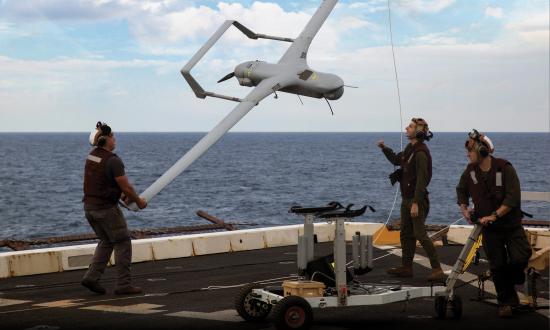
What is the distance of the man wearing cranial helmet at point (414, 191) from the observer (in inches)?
465

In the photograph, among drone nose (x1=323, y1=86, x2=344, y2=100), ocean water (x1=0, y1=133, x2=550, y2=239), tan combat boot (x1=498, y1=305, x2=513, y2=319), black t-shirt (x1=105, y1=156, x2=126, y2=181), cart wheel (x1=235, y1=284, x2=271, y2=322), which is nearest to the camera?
cart wheel (x1=235, y1=284, x2=271, y2=322)

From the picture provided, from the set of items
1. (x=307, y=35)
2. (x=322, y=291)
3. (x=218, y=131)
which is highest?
(x=307, y=35)

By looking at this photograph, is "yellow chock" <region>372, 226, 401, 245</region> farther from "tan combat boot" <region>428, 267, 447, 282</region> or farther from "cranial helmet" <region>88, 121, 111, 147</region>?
"cranial helmet" <region>88, 121, 111, 147</region>

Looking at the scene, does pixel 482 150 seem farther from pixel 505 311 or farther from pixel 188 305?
pixel 188 305

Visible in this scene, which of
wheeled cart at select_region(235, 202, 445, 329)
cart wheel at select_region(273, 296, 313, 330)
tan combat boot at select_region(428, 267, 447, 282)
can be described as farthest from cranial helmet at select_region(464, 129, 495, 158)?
tan combat boot at select_region(428, 267, 447, 282)

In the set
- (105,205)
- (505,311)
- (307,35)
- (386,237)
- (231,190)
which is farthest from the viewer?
(231,190)

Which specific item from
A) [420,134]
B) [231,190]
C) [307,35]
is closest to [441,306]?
[420,134]

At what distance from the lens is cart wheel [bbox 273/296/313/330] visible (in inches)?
325

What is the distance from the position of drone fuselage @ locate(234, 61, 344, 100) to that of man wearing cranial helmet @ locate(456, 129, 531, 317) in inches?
193

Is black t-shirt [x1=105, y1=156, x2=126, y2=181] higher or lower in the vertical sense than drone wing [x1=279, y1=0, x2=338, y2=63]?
lower

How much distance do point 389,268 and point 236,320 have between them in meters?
4.42

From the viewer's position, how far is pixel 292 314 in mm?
8344

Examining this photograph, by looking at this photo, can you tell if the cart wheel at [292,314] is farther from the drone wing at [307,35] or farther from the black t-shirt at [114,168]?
the drone wing at [307,35]

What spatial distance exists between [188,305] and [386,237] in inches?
243
